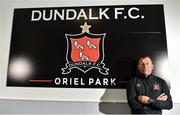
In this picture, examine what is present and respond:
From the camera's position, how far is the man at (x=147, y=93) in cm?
203

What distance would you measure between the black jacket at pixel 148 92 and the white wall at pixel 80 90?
12.4 inches

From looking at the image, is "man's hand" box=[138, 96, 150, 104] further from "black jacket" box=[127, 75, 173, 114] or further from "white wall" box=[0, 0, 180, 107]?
"white wall" box=[0, 0, 180, 107]

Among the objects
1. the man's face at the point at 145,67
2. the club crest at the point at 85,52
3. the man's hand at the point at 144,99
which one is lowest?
the man's hand at the point at 144,99

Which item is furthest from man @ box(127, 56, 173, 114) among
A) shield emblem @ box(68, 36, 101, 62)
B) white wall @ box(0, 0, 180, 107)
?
shield emblem @ box(68, 36, 101, 62)

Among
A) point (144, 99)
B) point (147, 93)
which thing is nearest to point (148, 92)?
point (147, 93)

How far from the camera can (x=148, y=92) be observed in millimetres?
2125

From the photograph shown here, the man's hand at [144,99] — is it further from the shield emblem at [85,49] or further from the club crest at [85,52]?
the shield emblem at [85,49]

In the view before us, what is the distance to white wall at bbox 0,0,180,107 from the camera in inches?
96.5

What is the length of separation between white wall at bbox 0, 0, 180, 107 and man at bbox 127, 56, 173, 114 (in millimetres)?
321

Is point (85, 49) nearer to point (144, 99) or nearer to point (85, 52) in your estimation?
point (85, 52)

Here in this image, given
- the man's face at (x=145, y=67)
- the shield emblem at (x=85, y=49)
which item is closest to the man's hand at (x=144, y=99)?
the man's face at (x=145, y=67)

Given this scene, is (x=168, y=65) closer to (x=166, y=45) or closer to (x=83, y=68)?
(x=166, y=45)

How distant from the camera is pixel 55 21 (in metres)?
2.71

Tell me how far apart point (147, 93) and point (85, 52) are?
929 millimetres
